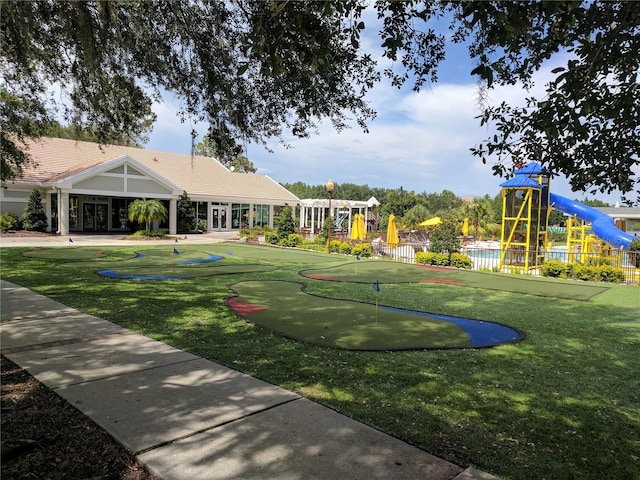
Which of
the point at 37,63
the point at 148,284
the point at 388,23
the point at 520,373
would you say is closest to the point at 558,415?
the point at 520,373

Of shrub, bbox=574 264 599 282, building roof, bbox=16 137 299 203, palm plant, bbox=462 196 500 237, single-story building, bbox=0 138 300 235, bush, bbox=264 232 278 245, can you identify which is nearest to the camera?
shrub, bbox=574 264 599 282

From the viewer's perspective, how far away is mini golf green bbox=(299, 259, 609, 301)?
1198 centimetres

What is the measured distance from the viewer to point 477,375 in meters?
4.95

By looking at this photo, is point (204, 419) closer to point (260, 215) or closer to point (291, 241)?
point (291, 241)

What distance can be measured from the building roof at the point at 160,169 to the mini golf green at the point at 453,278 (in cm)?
1823

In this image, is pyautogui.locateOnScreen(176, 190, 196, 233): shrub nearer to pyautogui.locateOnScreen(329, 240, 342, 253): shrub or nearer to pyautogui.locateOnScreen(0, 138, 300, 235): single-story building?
pyautogui.locateOnScreen(0, 138, 300, 235): single-story building

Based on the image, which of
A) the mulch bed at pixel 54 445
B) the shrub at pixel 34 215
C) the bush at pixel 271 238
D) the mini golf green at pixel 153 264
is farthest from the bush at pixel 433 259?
the shrub at pixel 34 215

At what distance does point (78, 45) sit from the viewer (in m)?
6.41

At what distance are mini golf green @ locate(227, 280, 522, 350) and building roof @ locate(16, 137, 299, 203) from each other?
2153 centimetres

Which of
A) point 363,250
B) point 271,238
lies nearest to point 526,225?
point 363,250

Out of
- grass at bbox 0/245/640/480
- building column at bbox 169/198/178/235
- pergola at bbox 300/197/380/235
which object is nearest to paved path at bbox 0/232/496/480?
grass at bbox 0/245/640/480

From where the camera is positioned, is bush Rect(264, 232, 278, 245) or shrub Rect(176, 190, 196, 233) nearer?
bush Rect(264, 232, 278, 245)

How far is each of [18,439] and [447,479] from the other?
3.05 meters

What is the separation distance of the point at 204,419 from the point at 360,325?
3.90 metres
